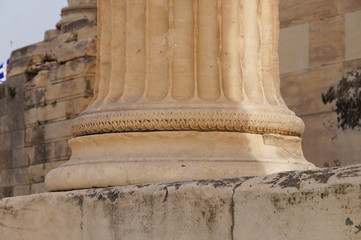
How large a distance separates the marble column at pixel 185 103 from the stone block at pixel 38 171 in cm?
983

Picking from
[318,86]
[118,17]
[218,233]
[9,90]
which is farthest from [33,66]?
[218,233]

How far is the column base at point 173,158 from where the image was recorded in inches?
210

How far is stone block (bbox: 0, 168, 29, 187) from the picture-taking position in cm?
1674

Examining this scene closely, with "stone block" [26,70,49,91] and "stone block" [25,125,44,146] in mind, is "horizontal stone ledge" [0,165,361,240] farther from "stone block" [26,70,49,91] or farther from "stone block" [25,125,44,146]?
"stone block" [25,125,44,146]

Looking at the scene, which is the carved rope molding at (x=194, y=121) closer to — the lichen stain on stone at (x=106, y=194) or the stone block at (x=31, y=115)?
the lichen stain on stone at (x=106, y=194)

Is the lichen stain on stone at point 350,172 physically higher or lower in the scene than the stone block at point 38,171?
lower

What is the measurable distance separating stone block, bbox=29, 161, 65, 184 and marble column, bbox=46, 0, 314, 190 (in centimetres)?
983

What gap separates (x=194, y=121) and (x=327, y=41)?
15.0 ft

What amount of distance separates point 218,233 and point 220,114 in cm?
148

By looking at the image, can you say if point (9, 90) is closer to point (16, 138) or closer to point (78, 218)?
point (16, 138)

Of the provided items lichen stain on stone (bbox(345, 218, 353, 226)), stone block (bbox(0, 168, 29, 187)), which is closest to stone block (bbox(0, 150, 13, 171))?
stone block (bbox(0, 168, 29, 187))

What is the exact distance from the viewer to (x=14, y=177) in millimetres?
17125

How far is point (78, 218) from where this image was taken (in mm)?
5074

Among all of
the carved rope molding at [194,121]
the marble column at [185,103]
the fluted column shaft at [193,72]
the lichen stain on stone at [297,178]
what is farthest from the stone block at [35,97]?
the lichen stain on stone at [297,178]
